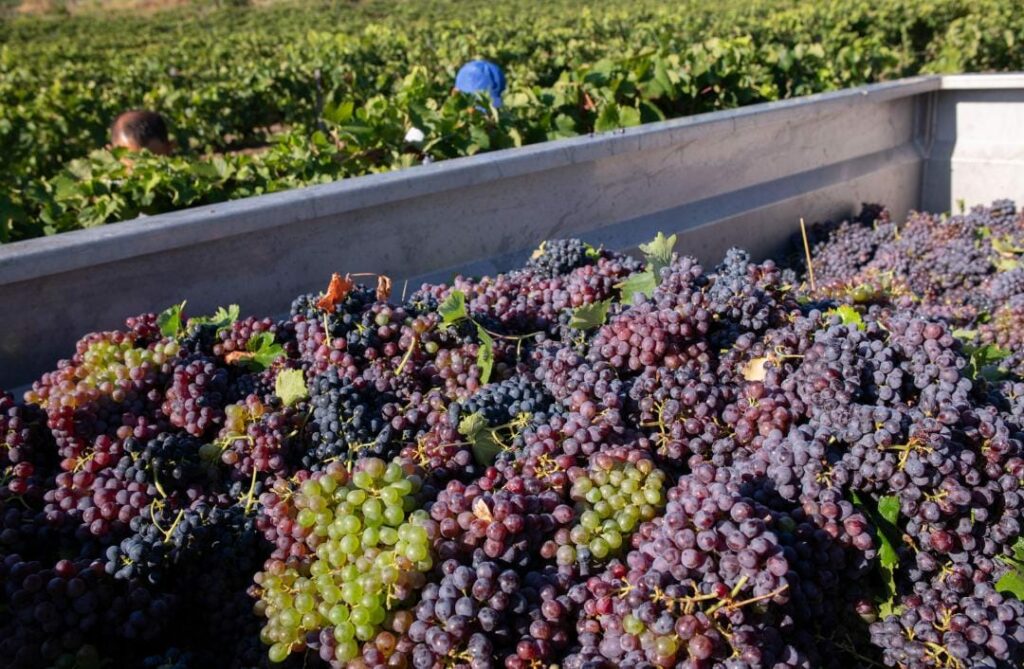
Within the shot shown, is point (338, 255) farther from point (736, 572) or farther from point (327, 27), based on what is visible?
point (327, 27)

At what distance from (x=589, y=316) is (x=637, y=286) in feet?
0.80

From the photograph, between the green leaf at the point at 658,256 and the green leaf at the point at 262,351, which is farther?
the green leaf at the point at 658,256

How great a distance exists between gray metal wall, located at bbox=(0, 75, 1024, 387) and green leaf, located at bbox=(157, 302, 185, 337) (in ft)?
1.34

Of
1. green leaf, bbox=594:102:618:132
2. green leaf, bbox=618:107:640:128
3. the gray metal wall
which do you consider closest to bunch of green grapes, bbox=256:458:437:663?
the gray metal wall

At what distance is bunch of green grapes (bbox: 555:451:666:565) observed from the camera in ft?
5.10

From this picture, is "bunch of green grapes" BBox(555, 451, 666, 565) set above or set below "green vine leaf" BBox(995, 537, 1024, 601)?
above

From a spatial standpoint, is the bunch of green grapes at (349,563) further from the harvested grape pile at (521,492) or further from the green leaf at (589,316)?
the green leaf at (589,316)

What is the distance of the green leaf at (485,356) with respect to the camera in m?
2.13

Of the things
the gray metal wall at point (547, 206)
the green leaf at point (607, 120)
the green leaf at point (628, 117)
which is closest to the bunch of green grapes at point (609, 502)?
the gray metal wall at point (547, 206)

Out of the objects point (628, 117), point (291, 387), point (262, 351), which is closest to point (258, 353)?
point (262, 351)

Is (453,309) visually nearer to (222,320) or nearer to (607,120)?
(222,320)

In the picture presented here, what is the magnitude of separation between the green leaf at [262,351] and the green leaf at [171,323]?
0.73 feet

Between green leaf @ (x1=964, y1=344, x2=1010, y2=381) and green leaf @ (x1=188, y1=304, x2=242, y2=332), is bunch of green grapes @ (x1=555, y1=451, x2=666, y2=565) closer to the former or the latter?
green leaf @ (x1=964, y1=344, x2=1010, y2=381)

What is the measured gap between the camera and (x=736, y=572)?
1.40 meters
